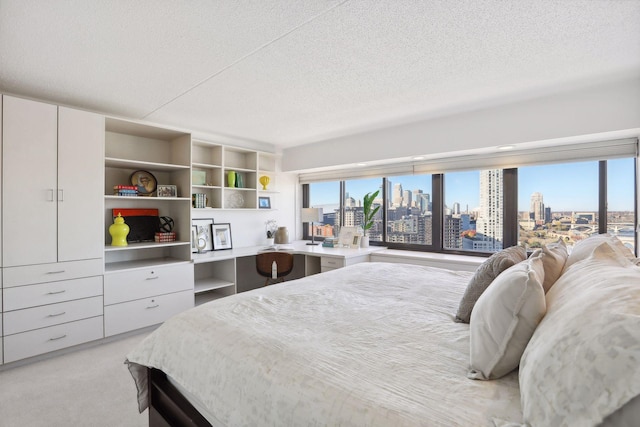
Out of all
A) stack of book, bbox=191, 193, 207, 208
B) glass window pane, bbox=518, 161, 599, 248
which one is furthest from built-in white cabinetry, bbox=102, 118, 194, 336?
glass window pane, bbox=518, 161, 599, 248

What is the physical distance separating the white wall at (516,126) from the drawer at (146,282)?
8.09 feet

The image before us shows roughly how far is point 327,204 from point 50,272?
142 inches

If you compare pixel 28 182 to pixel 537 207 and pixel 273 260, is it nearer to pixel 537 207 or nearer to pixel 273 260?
pixel 273 260

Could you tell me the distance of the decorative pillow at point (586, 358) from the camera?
1.97ft

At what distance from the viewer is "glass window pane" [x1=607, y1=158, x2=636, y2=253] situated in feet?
9.45

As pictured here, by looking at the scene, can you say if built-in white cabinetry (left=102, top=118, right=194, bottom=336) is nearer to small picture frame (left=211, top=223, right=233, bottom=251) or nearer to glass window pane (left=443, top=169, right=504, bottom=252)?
small picture frame (left=211, top=223, right=233, bottom=251)

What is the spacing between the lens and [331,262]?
151 inches

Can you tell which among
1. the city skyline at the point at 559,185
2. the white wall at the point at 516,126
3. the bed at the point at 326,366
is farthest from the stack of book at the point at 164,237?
the city skyline at the point at 559,185

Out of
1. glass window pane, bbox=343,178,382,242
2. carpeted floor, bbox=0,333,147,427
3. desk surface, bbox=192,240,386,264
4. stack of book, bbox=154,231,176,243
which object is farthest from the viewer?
glass window pane, bbox=343,178,382,242

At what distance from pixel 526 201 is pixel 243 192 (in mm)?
3632

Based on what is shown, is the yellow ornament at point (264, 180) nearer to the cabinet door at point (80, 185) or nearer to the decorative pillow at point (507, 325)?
the cabinet door at point (80, 185)

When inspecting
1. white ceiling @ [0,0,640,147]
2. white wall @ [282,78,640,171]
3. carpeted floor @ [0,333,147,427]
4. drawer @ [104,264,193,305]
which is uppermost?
white ceiling @ [0,0,640,147]

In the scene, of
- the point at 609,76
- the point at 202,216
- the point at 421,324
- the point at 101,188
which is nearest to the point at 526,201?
the point at 609,76

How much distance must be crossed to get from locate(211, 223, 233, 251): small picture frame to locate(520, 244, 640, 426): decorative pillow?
3.85m
